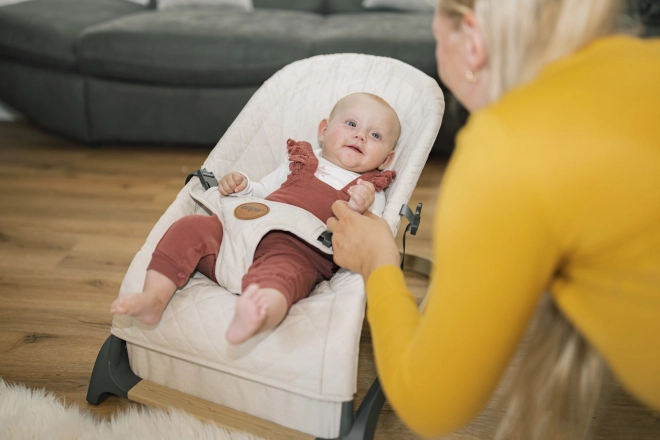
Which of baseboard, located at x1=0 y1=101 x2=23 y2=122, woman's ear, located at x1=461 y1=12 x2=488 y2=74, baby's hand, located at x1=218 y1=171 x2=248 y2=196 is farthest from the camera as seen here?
baseboard, located at x1=0 y1=101 x2=23 y2=122

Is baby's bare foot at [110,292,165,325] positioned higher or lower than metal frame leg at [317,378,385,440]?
higher

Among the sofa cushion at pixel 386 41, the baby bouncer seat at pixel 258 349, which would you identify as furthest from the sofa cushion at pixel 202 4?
the baby bouncer seat at pixel 258 349

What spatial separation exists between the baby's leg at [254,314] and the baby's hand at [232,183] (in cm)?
38

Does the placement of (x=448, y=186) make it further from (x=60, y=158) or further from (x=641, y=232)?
(x=60, y=158)

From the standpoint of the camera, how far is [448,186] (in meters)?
0.69

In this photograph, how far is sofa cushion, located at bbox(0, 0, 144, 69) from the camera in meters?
2.67

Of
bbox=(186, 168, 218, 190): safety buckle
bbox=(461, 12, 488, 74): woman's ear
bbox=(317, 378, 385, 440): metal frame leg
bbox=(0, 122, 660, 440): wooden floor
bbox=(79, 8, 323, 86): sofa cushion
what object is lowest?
bbox=(0, 122, 660, 440): wooden floor

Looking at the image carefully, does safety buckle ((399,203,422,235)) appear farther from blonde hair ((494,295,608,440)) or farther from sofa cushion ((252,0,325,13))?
sofa cushion ((252,0,325,13))

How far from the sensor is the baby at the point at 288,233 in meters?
1.10

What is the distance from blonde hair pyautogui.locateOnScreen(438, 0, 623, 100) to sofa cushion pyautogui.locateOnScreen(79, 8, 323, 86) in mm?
1905

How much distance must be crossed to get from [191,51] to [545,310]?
6.95 ft

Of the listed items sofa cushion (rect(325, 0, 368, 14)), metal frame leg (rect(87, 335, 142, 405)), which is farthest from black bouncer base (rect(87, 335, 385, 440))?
sofa cushion (rect(325, 0, 368, 14))

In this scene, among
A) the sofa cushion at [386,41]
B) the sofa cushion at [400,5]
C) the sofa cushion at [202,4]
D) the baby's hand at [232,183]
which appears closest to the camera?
the baby's hand at [232,183]

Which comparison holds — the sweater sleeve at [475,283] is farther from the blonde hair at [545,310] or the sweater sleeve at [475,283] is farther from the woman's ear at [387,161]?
the woman's ear at [387,161]
